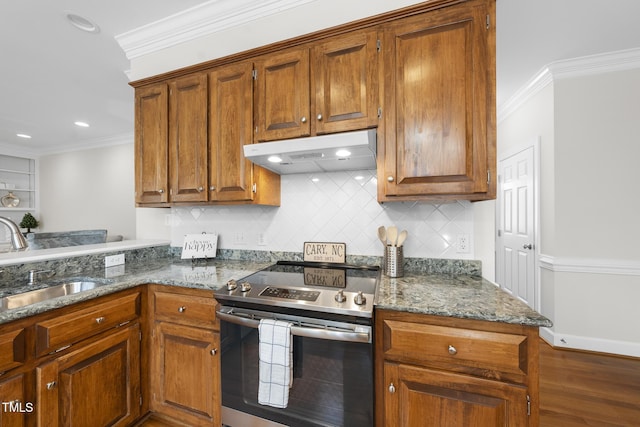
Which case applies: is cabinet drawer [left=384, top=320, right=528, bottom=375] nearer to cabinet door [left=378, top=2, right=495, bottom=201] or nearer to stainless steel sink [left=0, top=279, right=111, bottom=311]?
cabinet door [left=378, top=2, right=495, bottom=201]

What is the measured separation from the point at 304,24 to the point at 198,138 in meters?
1.06

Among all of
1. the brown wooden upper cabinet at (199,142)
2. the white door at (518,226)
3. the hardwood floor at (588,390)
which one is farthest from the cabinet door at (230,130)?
the white door at (518,226)

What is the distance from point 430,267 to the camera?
1654 mm

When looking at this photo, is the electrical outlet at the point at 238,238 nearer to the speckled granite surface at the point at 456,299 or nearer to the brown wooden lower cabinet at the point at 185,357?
the brown wooden lower cabinet at the point at 185,357

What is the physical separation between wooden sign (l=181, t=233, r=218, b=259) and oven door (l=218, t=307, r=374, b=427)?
2.89 ft

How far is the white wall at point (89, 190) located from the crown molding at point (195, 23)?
348 cm

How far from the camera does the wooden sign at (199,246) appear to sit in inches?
81.2

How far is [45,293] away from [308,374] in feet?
5.25

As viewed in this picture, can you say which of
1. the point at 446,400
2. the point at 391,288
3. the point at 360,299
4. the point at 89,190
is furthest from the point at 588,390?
the point at 89,190

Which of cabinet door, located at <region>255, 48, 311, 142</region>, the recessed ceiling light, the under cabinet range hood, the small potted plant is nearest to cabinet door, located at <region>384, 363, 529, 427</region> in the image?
the under cabinet range hood

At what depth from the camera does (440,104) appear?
4.36ft

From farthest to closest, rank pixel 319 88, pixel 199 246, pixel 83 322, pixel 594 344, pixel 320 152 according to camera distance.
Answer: pixel 594 344
pixel 199 246
pixel 319 88
pixel 320 152
pixel 83 322

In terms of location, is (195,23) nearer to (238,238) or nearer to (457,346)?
(238,238)

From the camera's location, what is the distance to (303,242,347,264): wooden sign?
1828 millimetres
